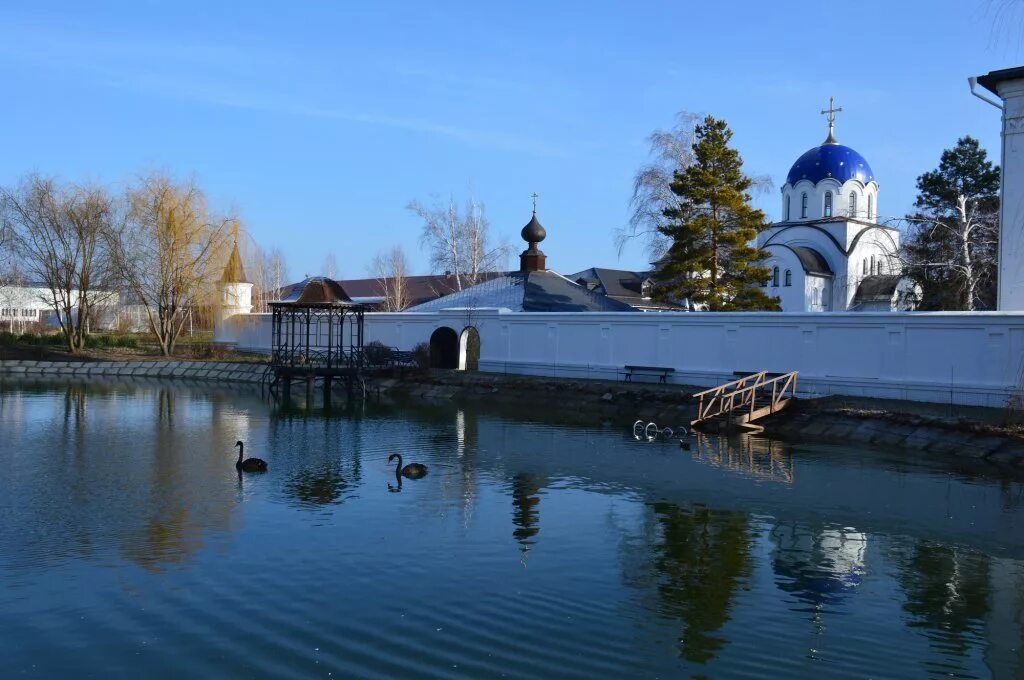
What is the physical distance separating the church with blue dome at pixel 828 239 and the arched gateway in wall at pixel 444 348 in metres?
17.9

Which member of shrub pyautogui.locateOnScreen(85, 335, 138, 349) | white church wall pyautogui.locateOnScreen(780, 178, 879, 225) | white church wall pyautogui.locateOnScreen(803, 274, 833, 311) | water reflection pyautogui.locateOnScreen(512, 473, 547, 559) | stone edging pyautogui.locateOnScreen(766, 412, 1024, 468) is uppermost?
white church wall pyautogui.locateOnScreen(780, 178, 879, 225)

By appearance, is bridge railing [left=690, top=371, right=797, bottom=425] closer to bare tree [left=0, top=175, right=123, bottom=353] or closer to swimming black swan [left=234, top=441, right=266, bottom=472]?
swimming black swan [left=234, top=441, right=266, bottom=472]

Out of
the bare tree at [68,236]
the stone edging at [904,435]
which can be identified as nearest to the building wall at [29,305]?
the bare tree at [68,236]

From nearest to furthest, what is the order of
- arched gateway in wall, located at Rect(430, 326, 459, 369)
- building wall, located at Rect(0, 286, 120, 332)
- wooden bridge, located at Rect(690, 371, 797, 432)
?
1. wooden bridge, located at Rect(690, 371, 797, 432)
2. arched gateway in wall, located at Rect(430, 326, 459, 369)
3. building wall, located at Rect(0, 286, 120, 332)

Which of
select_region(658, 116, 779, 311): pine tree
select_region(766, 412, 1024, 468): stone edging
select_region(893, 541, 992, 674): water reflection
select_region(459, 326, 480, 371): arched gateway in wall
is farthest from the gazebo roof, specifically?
select_region(893, 541, 992, 674): water reflection

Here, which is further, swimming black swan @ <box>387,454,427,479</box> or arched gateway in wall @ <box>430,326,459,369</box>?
arched gateway in wall @ <box>430,326,459,369</box>

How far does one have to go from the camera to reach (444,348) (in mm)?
36125

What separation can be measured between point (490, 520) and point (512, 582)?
8.60ft

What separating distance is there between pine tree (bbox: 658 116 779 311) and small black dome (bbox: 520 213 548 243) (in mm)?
7977

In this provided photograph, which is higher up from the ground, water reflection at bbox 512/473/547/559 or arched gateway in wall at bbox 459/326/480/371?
arched gateway in wall at bbox 459/326/480/371

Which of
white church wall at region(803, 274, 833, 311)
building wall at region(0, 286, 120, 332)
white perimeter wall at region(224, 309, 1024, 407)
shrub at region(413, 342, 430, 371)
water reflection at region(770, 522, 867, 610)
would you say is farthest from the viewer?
white church wall at region(803, 274, 833, 311)

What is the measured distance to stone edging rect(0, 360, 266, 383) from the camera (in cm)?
3762

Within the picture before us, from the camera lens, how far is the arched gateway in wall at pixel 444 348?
117 feet

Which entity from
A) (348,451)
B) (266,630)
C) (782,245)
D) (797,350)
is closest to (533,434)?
(348,451)
